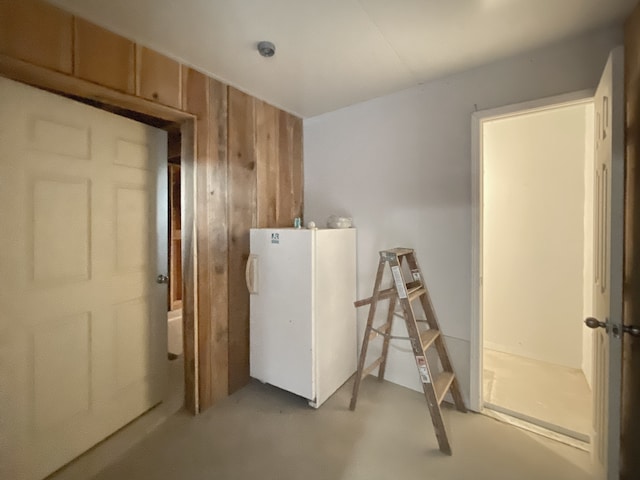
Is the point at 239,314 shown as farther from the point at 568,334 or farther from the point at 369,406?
the point at 568,334

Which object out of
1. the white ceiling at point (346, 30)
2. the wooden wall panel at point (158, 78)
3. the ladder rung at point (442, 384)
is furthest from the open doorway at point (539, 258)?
the wooden wall panel at point (158, 78)

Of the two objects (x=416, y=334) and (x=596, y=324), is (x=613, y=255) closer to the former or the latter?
(x=596, y=324)

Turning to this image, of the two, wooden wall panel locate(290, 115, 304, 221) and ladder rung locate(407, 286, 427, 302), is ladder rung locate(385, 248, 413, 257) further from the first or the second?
wooden wall panel locate(290, 115, 304, 221)

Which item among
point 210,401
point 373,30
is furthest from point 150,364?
point 373,30

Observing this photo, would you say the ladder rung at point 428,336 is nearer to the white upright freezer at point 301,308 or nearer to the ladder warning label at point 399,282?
the ladder warning label at point 399,282

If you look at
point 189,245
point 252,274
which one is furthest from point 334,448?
point 189,245

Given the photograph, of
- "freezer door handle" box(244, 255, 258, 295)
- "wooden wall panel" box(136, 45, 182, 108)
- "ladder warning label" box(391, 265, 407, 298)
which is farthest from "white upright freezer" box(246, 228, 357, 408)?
"wooden wall panel" box(136, 45, 182, 108)

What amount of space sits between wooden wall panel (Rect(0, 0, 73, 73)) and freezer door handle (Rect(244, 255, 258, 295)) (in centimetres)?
146

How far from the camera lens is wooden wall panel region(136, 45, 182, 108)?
1604mm

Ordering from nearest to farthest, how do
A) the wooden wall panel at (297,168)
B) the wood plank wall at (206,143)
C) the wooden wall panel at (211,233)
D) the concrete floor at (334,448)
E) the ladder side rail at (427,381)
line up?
the wood plank wall at (206,143), the concrete floor at (334,448), the ladder side rail at (427,381), the wooden wall panel at (211,233), the wooden wall panel at (297,168)

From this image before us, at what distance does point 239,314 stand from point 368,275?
3.69ft

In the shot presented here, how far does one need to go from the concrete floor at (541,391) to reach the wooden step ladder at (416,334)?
44 centimetres

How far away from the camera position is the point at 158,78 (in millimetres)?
1679

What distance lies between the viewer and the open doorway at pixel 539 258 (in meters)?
2.33
